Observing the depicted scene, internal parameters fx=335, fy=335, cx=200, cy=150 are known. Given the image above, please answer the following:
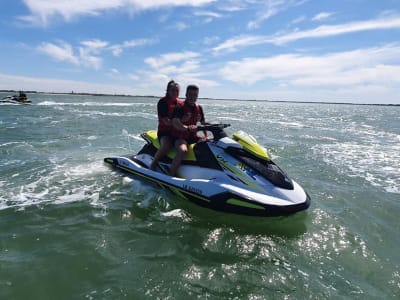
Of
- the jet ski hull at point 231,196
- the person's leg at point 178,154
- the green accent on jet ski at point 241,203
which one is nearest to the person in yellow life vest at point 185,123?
the person's leg at point 178,154

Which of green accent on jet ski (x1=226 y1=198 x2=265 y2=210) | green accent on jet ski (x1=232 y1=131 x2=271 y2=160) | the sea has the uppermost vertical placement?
green accent on jet ski (x1=232 y1=131 x2=271 y2=160)

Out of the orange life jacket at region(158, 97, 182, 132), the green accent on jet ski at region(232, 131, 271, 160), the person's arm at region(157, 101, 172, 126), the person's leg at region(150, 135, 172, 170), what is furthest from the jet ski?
the person's arm at region(157, 101, 172, 126)

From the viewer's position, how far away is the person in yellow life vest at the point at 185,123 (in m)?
5.64

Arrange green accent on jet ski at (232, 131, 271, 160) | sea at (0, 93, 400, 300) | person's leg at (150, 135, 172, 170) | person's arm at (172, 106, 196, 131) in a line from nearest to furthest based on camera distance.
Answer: sea at (0, 93, 400, 300) < green accent on jet ski at (232, 131, 271, 160) < person's arm at (172, 106, 196, 131) < person's leg at (150, 135, 172, 170)

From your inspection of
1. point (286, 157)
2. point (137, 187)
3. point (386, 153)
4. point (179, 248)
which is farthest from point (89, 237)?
point (386, 153)

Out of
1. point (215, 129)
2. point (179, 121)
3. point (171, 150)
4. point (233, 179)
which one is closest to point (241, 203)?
point (233, 179)

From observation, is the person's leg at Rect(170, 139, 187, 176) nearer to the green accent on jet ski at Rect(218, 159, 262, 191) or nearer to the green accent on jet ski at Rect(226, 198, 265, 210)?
the green accent on jet ski at Rect(218, 159, 262, 191)

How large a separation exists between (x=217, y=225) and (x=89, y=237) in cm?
173

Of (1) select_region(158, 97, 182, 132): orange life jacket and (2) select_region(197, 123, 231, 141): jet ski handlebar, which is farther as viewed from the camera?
(1) select_region(158, 97, 182, 132): orange life jacket

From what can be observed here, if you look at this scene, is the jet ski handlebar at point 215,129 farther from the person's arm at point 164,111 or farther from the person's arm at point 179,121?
the person's arm at point 164,111

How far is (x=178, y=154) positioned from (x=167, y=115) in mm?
769

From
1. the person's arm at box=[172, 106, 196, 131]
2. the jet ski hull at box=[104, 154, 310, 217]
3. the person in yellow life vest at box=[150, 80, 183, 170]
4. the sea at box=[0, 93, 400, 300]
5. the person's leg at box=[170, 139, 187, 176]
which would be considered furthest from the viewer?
the person in yellow life vest at box=[150, 80, 183, 170]

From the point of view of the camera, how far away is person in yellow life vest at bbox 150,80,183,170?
5940 millimetres

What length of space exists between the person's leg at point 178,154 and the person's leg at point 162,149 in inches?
9.4
